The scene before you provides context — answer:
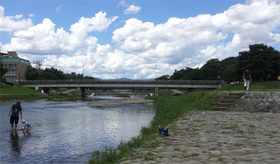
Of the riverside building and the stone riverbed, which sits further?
the riverside building


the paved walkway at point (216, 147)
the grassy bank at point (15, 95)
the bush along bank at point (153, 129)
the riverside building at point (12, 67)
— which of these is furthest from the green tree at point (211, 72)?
the paved walkway at point (216, 147)

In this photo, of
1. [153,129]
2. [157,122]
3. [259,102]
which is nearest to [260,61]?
[259,102]

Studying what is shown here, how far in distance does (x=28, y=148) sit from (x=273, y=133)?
12.7 m

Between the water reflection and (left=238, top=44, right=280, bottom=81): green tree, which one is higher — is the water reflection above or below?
below

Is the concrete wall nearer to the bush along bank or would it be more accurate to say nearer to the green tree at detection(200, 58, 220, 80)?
the bush along bank

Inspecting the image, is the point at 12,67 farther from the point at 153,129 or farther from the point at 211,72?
the point at 153,129

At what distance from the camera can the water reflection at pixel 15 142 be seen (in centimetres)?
1381

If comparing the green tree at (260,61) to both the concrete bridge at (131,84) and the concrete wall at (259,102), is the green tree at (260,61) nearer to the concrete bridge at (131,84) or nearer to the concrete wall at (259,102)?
the concrete bridge at (131,84)

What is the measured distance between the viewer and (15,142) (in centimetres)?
1550

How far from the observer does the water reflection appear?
45.3ft

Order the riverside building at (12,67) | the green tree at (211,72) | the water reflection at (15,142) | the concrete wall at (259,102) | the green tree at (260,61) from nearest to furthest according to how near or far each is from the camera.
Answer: the water reflection at (15,142)
the concrete wall at (259,102)
the green tree at (260,61)
the green tree at (211,72)
the riverside building at (12,67)

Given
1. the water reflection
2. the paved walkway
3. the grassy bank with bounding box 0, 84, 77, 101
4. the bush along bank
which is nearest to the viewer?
the paved walkway

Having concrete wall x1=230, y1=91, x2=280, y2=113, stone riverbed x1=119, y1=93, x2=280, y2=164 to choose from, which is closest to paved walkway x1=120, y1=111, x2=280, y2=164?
stone riverbed x1=119, y1=93, x2=280, y2=164

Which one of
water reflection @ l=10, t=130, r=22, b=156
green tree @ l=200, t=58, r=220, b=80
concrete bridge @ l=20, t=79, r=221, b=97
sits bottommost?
water reflection @ l=10, t=130, r=22, b=156
